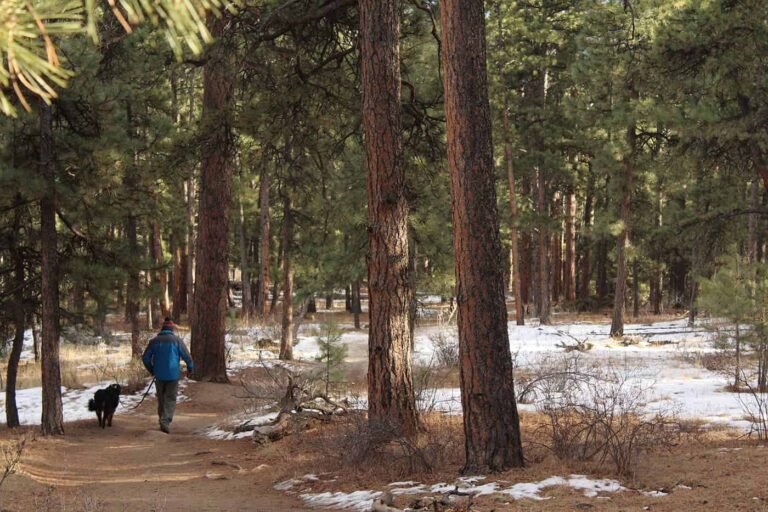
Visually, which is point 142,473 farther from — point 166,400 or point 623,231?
point 623,231

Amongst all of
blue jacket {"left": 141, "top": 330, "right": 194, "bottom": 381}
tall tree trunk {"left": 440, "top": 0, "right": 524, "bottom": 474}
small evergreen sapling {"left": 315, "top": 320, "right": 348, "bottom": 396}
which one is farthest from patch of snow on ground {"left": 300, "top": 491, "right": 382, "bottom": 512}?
blue jacket {"left": 141, "top": 330, "right": 194, "bottom": 381}

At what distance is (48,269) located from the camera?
35.1 feet

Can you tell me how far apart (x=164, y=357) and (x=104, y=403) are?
1.17 m

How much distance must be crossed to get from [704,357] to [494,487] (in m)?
12.1

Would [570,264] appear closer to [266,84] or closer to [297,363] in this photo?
[297,363]

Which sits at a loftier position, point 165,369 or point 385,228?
point 385,228

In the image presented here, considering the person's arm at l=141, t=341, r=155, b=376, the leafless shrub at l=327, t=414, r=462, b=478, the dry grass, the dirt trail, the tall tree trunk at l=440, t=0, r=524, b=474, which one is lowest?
the dirt trail

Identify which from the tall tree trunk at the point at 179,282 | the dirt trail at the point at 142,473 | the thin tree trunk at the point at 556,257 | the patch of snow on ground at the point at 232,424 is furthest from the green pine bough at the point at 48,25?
the thin tree trunk at the point at 556,257

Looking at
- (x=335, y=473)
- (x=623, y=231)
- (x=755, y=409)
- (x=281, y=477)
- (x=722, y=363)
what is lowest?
Answer: (x=281, y=477)

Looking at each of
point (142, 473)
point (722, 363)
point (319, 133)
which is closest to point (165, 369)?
point (142, 473)

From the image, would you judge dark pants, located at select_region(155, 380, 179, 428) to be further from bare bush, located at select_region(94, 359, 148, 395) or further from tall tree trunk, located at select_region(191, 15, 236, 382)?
tall tree trunk, located at select_region(191, 15, 236, 382)

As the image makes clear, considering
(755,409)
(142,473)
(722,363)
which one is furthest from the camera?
(722,363)

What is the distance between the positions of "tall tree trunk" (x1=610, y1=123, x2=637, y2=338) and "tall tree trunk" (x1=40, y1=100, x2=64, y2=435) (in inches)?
718

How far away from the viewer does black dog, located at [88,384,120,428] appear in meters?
12.1
